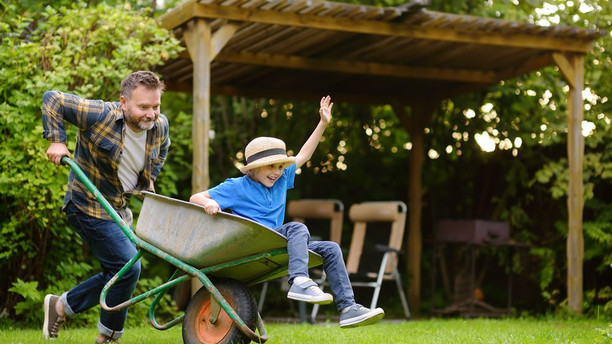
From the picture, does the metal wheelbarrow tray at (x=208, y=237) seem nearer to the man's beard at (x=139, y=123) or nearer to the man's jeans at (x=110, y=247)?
the man's jeans at (x=110, y=247)

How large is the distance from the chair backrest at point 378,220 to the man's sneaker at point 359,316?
4425 mm

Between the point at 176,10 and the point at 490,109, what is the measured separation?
4.34m

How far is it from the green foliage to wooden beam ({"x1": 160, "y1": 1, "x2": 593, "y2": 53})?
283 millimetres

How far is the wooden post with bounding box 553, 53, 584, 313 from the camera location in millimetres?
7914

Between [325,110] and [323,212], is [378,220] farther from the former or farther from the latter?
[325,110]

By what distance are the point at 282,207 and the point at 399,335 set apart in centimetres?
161

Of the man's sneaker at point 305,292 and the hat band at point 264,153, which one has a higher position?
the hat band at point 264,153

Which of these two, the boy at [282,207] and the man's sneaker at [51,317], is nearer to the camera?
the boy at [282,207]

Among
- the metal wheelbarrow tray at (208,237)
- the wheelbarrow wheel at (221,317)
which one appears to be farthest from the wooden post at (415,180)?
the wheelbarrow wheel at (221,317)

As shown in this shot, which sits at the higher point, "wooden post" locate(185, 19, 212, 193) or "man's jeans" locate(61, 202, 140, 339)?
"wooden post" locate(185, 19, 212, 193)

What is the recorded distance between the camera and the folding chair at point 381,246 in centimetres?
830

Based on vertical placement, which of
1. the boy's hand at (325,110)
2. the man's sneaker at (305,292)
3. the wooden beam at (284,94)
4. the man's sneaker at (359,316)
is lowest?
the man's sneaker at (359,316)

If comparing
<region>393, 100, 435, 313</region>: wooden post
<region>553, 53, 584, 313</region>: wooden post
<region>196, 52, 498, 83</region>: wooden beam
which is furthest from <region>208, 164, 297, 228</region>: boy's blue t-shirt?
<region>393, 100, 435, 313</region>: wooden post

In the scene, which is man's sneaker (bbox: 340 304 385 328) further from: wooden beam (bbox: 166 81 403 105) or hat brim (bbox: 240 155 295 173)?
wooden beam (bbox: 166 81 403 105)
